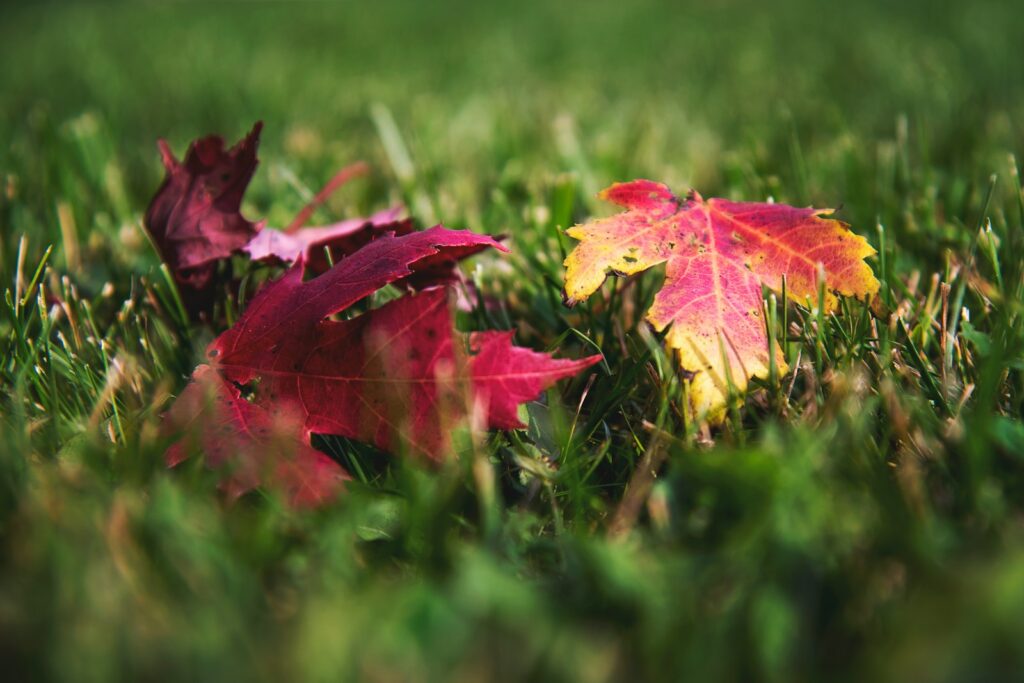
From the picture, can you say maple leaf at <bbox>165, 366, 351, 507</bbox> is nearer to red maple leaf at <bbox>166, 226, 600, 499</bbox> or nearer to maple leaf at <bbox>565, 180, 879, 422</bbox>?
red maple leaf at <bbox>166, 226, 600, 499</bbox>

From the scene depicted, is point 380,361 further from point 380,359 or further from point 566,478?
point 566,478

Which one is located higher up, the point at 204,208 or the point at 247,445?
the point at 204,208

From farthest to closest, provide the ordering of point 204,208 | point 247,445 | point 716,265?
1. point 204,208
2. point 716,265
3. point 247,445

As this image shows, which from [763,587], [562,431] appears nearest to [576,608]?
[763,587]

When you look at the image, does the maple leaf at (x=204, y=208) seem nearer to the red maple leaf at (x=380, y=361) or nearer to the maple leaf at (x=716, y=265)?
the red maple leaf at (x=380, y=361)

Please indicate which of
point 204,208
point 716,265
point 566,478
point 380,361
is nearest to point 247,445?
point 380,361

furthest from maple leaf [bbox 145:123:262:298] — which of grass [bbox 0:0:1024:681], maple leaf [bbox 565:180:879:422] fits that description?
maple leaf [bbox 565:180:879:422]

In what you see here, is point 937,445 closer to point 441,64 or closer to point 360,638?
point 360,638
